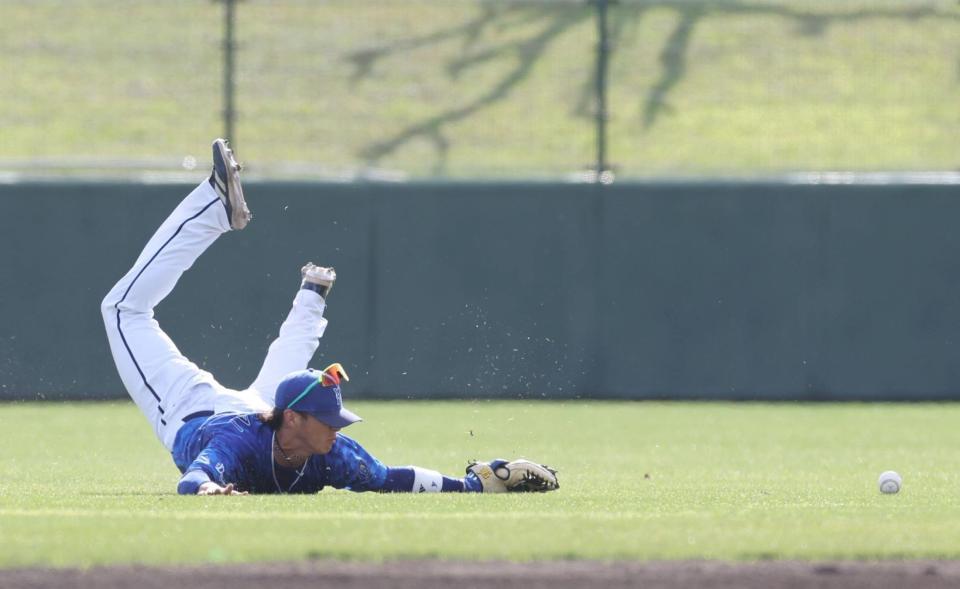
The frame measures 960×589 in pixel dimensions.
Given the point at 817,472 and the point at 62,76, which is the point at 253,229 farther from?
the point at 817,472

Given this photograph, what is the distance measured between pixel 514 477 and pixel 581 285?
5.92 m

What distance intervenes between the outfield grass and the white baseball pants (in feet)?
17.7

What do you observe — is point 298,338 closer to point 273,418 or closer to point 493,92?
point 273,418

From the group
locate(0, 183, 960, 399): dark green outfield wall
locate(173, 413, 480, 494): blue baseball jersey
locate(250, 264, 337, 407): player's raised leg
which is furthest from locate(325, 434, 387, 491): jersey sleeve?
locate(0, 183, 960, 399): dark green outfield wall

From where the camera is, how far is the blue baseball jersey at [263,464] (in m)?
6.96

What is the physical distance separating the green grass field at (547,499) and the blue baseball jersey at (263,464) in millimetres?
139

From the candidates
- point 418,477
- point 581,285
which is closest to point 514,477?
point 418,477

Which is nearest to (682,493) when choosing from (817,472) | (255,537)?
(817,472)

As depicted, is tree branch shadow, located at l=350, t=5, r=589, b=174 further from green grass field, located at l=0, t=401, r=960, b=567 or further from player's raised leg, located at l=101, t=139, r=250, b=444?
player's raised leg, located at l=101, t=139, r=250, b=444

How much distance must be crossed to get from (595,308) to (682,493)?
5881 millimetres

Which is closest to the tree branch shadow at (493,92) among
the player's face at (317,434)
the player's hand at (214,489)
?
the player's face at (317,434)

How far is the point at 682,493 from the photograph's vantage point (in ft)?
24.0

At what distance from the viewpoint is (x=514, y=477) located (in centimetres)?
735

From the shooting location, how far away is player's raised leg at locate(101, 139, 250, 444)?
7656mm
